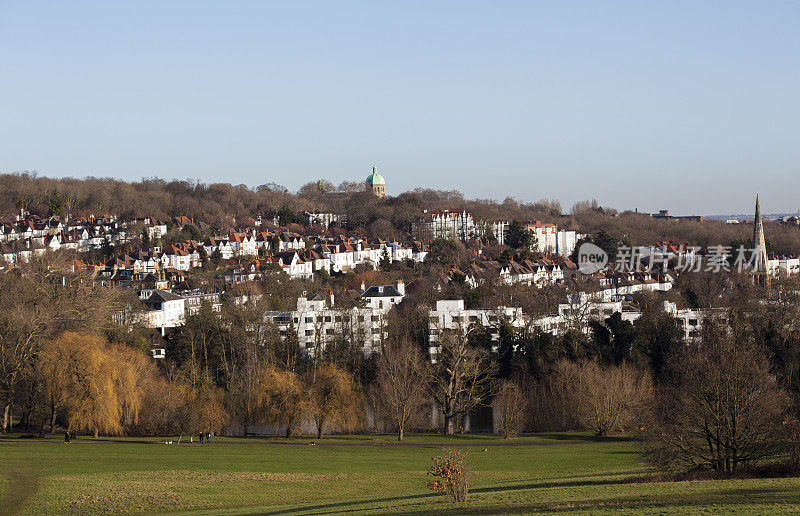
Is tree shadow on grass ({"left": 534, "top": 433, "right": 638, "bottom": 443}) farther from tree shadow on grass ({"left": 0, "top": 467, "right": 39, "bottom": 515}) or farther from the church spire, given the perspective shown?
the church spire

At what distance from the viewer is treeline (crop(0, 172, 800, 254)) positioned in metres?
118

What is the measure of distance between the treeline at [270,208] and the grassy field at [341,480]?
77.6 meters

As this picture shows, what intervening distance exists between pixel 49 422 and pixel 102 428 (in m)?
2.55

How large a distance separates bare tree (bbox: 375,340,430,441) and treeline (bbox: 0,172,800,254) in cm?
6788

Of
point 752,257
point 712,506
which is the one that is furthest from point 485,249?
point 712,506

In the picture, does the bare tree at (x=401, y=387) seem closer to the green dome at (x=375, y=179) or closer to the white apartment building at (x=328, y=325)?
the white apartment building at (x=328, y=325)

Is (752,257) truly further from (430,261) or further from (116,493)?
(116,493)

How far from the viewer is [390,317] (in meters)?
58.3

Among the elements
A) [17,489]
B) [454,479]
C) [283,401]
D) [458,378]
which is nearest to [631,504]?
[454,479]

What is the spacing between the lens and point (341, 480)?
2941 cm

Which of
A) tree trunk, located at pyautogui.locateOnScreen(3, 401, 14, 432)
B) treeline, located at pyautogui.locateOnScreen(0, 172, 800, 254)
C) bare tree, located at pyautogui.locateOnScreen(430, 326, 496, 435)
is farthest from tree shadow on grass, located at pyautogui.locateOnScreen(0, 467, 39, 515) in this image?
treeline, located at pyautogui.locateOnScreen(0, 172, 800, 254)

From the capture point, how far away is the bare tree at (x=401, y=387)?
41.9m

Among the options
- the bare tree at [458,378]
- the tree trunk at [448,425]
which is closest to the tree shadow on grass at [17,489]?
the tree trunk at [448,425]
